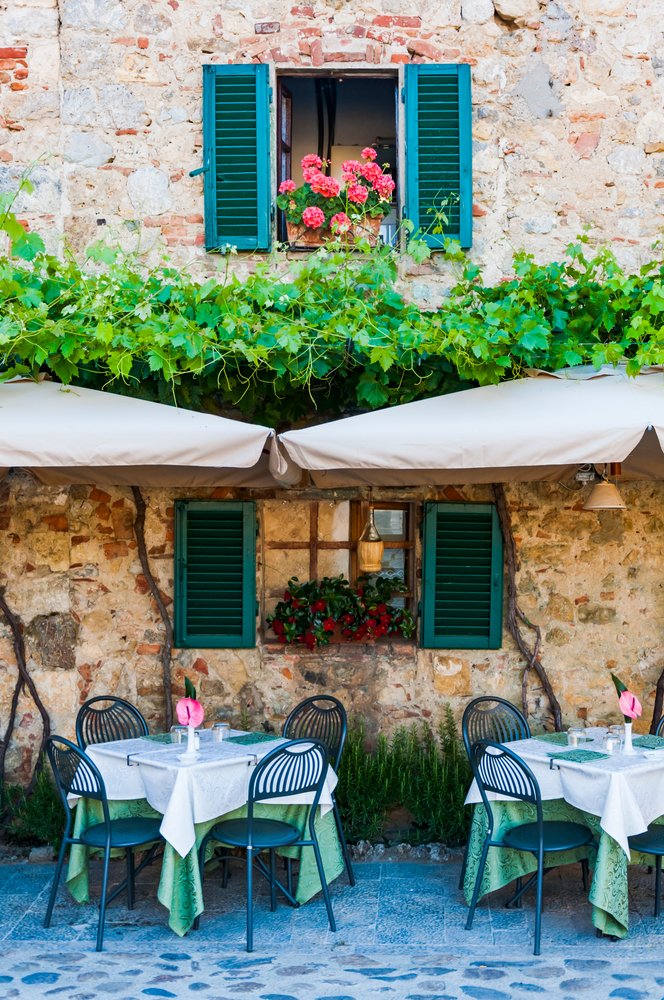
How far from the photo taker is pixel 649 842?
200 inches

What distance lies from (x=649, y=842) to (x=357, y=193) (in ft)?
13.3

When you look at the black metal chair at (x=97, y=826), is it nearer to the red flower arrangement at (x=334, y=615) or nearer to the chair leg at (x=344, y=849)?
the chair leg at (x=344, y=849)

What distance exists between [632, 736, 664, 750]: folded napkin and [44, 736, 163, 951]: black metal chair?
8.43ft

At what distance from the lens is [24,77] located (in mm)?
6699

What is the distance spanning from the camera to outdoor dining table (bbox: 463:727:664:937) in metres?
4.90

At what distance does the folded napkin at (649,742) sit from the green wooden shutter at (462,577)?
123cm

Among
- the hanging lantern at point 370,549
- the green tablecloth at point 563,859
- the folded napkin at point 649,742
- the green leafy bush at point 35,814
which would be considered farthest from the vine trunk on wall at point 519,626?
the green leafy bush at point 35,814

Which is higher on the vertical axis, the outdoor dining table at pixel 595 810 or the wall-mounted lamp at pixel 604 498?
the wall-mounted lamp at pixel 604 498

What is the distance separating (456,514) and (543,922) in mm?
2597

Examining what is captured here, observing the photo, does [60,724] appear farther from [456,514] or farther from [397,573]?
[456,514]

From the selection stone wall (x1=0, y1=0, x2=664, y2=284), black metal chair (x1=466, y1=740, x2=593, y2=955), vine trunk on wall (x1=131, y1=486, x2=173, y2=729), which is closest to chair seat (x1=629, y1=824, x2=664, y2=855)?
Answer: black metal chair (x1=466, y1=740, x2=593, y2=955)

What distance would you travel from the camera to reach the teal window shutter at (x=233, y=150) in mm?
6633

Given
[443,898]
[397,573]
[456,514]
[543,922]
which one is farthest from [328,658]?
[543,922]

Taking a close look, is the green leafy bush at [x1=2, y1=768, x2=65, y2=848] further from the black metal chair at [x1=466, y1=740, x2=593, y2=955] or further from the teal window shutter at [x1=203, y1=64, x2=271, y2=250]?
the teal window shutter at [x1=203, y1=64, x2=271, y2=250]
